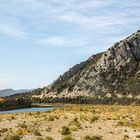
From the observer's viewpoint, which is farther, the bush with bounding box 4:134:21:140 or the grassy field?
the grassy field

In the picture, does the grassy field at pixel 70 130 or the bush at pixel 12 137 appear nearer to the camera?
the bush at pixel 12 137

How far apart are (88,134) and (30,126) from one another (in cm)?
901

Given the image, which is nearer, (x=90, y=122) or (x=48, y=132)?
(x=48, y=132)

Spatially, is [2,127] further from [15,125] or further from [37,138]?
[37,138]

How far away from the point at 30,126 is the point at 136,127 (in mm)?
12885

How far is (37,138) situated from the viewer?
41250 millimetres

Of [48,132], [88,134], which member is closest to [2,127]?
[48,132]

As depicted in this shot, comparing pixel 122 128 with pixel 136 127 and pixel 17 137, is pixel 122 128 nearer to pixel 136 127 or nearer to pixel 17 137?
pixel 136 127

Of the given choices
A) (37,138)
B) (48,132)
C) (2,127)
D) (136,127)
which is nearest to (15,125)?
(2,127)

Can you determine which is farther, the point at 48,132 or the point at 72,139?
the point at 48,132

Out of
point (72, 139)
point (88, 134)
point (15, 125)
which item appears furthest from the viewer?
point (15, 125)

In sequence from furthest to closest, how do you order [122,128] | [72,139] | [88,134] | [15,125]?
[15,125] → [122,128] → [88,134] → [72,139]

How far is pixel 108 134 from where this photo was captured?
44.2 meters

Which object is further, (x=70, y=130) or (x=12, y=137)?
(x=70, y=130)
